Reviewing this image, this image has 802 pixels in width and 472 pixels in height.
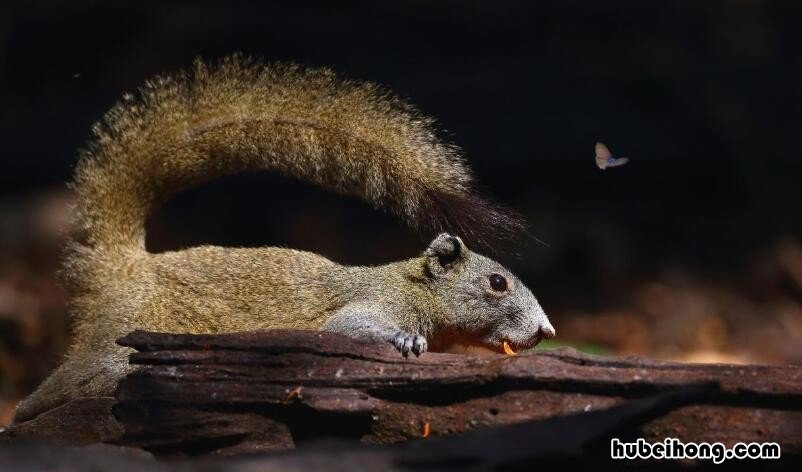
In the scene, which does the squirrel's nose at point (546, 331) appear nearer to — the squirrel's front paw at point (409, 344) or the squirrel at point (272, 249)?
the squirrel at point (272, 249)

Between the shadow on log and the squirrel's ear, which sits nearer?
the shadow on log

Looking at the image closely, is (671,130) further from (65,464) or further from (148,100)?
(65,464)

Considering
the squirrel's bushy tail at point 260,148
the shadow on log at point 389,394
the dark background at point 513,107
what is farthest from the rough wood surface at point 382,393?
the dark background at point 513,107

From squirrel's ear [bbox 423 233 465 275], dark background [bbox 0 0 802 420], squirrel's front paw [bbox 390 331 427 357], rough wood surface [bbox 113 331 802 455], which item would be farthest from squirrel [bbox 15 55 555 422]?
dark background [bbox 0 0 802 420]

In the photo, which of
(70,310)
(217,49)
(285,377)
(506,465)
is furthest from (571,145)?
(506,465)

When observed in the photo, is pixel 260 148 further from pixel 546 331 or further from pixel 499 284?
pixel 546 331

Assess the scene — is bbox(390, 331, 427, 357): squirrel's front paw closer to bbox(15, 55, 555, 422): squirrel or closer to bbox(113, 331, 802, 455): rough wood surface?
bbox(113, 331, 802, 455): rough wood surface

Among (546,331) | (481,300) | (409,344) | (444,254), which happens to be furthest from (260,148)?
(546,331)
